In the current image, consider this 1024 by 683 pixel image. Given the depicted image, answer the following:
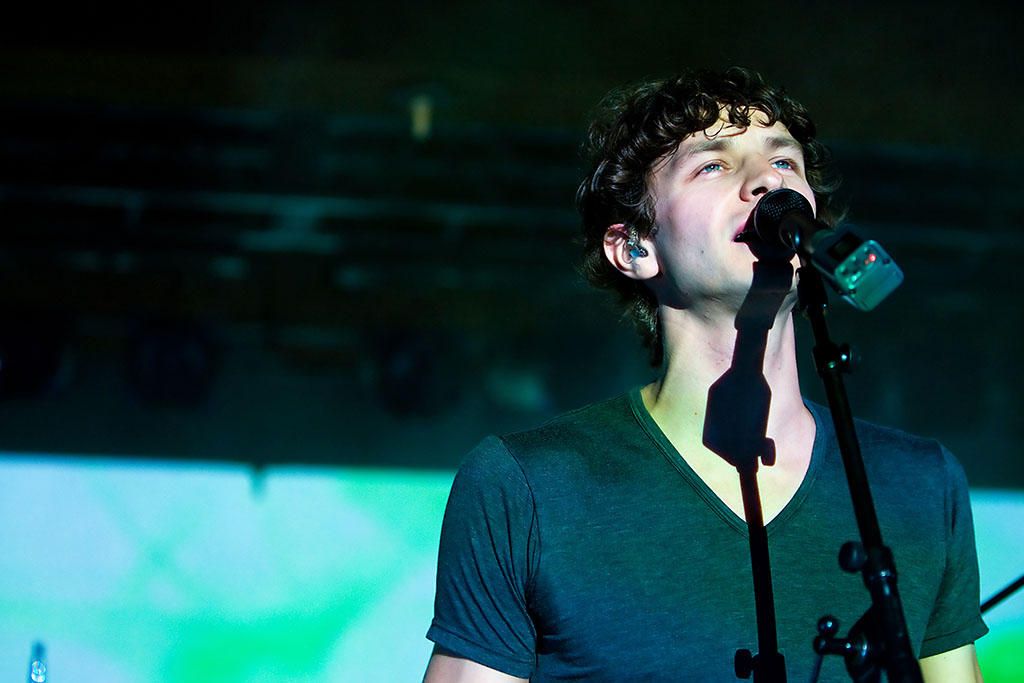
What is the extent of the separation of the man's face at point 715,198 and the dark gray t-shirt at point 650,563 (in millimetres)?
247

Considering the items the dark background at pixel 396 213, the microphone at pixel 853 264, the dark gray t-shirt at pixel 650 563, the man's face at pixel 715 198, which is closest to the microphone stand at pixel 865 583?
the microphone at pixel 853 264

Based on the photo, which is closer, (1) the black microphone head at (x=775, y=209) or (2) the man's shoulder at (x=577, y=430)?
(1) the black microphone head at (x=775, y=209)

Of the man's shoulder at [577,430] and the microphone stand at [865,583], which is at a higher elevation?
the man's shoulder at [577,430]

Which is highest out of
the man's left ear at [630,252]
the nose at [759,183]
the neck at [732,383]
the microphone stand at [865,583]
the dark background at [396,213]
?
the dark background at [396,213]

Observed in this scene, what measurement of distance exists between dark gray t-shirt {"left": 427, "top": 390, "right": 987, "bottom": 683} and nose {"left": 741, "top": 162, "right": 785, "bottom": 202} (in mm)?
371

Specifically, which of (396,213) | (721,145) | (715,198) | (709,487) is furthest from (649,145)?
(396,213)

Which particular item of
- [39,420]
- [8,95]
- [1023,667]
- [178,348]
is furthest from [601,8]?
[39,420]

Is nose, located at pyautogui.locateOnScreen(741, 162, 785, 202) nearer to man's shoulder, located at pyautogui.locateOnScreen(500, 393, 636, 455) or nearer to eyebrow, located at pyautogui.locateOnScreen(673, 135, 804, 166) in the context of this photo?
eyebrow, located at pyautogui.locateOnScreen(673, 135, 804, 166)

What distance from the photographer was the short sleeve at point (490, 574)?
132 cm

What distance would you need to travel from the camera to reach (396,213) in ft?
17.6

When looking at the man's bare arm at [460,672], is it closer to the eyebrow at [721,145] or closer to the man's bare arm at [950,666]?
the man's bare arm at [950,666]

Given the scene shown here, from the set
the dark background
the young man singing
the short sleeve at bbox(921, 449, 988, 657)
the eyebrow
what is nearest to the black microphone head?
the young man singing

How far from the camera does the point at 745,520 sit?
53.7 inches

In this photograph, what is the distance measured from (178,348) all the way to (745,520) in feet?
16.2
